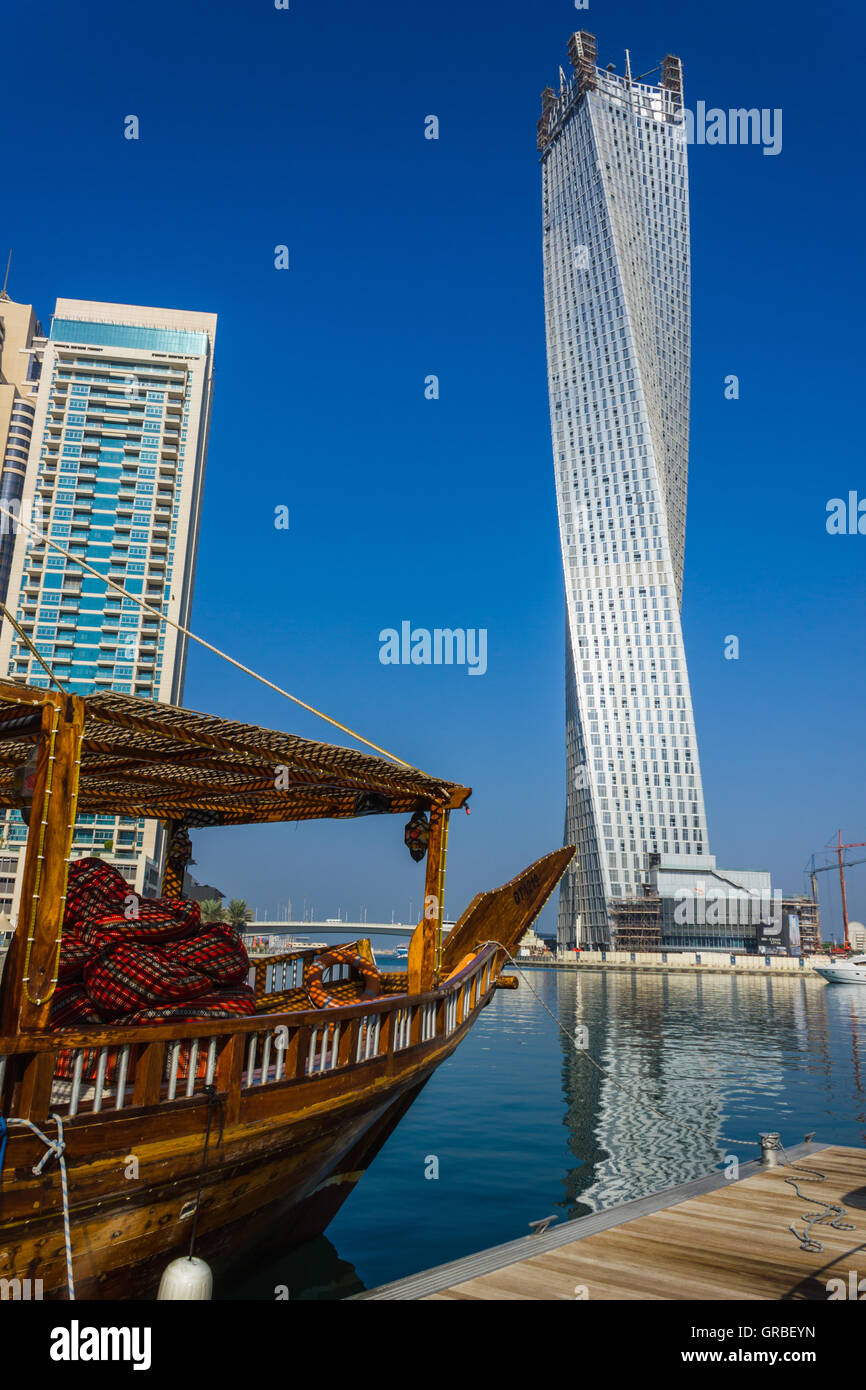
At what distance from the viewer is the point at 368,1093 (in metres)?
6.96

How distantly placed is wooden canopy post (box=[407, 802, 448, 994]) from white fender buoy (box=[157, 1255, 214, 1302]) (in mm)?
4220

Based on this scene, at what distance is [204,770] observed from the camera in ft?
25.4

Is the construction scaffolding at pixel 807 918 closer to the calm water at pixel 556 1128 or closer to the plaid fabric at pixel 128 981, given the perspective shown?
the calm water at pixel 556 1128

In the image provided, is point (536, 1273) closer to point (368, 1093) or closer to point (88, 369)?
point (368, 1093)

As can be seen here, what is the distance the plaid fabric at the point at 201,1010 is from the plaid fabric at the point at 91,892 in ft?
4.70

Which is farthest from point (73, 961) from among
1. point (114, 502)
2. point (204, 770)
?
point (114, 502)

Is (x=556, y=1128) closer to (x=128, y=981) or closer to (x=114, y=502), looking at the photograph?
(x=128, y=981)

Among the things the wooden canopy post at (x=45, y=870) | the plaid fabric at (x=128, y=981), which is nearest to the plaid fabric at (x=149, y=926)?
the plaid fabric at (x=128, y=981)

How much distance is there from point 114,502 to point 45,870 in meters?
89.6

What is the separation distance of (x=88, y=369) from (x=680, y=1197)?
321ft

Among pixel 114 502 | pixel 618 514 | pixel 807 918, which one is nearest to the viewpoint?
pixel 114 502

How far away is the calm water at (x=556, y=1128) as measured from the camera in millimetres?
7984

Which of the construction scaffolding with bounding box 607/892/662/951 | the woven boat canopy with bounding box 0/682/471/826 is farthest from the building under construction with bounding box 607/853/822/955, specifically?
the woven boat canopy with bounding box 0/682/471/826
